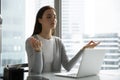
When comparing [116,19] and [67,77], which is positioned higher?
[116,19]

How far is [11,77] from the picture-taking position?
152 cm

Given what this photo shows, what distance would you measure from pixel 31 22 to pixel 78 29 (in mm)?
650

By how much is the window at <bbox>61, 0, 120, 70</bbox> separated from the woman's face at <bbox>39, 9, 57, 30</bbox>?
0.79 m

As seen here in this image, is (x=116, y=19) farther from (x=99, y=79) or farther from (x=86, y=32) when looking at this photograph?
(x=99, y=79)

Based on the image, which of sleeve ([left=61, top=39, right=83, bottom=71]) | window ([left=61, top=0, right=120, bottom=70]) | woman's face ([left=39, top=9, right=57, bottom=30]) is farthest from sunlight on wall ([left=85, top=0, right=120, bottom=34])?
woman's face ([left=39, top=9, right=57, bottom=30])

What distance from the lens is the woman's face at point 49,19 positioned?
215cm

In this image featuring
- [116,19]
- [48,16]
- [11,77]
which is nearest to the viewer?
[11,77]

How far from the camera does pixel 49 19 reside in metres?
2.17

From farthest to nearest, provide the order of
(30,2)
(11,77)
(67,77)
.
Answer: (30,2)
(67,77)
(11,77)

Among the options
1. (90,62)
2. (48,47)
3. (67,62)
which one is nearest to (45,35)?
(48,47)

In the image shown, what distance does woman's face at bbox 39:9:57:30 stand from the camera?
215cm

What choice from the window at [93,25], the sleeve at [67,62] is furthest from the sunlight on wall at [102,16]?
the sleeve at [67,62]

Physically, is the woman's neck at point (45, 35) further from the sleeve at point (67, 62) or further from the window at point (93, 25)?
the window at point (93, 25)

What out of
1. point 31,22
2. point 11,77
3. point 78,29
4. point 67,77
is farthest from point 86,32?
point 11,77
